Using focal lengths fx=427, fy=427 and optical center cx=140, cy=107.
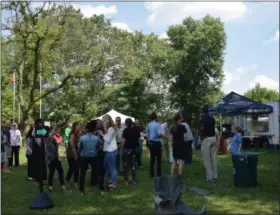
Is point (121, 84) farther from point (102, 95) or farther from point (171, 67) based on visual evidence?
point (171, 67)

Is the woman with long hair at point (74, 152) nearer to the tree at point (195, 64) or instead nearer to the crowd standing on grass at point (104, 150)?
the crowd standing on grass at point (104, 150)

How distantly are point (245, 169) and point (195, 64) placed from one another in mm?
41037

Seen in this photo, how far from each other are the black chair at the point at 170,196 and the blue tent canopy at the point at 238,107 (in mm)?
16915

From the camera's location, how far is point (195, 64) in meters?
50.2

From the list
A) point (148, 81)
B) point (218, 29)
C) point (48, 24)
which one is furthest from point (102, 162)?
point (148, 81)

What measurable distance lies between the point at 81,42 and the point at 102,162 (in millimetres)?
29362

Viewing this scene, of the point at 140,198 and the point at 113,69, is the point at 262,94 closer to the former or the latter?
the point at 113,69

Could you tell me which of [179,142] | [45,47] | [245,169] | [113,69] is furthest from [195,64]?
[245,169]

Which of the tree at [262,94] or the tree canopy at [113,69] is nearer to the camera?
the tree canopy at [113,69]

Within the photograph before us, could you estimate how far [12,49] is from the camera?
3269 centimetres

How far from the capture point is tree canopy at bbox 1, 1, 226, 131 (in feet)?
112

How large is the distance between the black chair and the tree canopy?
2553cm

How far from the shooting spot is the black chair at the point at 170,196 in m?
7.20

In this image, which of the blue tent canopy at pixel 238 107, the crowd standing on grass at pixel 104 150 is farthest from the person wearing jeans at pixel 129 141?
the blue tent canopy at pixel 238 107
